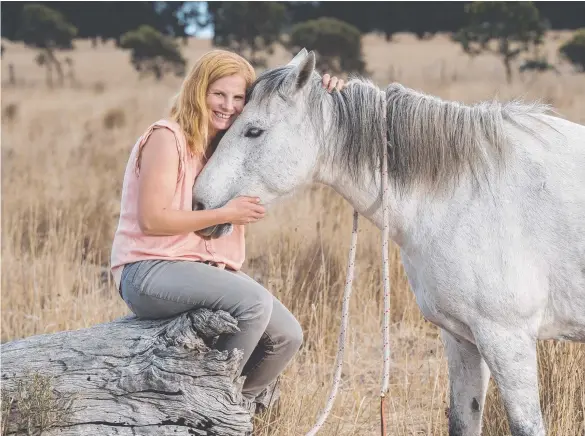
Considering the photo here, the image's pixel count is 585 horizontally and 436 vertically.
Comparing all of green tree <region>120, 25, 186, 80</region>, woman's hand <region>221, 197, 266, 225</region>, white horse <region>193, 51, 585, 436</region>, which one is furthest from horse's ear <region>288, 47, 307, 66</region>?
green tree <region>120, 25, 186, 80</region>

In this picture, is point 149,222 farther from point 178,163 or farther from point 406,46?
point 406,46

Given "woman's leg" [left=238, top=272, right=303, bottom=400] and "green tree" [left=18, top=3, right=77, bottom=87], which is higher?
"green tree" [left=18, top=3, right=77, bottom=87]

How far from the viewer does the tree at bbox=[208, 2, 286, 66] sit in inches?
1079

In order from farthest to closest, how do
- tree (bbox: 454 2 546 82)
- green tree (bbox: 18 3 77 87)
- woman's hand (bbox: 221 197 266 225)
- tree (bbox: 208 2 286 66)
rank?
green tree (bbox: 18 3 77 87), tree (bbox: 208 2 286 66), tree (bbox: 454 2 546 82), woman's hand (bbox: 221 197 266 225)

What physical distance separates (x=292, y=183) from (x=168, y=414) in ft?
3.28

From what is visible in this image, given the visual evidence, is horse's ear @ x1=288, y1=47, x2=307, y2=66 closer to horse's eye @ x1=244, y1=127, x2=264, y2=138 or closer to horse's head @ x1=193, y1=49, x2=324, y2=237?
horse's head @ x1=193, y1=49, x2=324, y2=237

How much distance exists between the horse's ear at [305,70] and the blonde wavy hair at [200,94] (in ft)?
0.88

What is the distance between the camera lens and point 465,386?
322 centimetres

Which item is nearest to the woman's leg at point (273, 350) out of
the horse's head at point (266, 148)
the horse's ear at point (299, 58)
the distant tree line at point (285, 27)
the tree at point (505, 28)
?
the horse's head at point (266, 148)

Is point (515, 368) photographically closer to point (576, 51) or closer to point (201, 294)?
point (201, 294)

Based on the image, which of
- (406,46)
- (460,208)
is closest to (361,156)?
(460,208)

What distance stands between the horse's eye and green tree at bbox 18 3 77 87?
25.7 m

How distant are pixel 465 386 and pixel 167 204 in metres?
1.47

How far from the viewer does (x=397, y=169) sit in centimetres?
301
